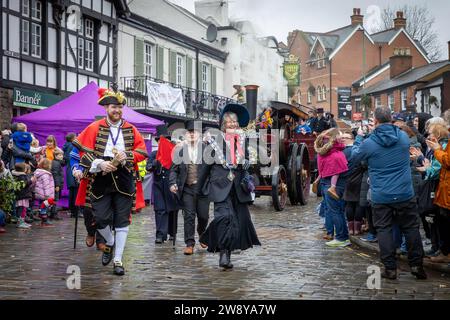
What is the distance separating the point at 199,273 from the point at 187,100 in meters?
23.1

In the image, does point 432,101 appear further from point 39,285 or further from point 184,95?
point 39,285

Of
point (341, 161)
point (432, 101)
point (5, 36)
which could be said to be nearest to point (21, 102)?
point (5, 36)

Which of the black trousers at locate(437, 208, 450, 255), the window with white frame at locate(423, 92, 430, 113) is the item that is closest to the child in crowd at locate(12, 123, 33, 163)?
the black trousers at locate(437, 208, 450, 255)

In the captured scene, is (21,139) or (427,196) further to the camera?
(21,139)

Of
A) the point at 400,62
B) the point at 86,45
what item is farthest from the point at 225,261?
the point at 400,62

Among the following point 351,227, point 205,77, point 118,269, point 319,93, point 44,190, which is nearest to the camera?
point 118,269

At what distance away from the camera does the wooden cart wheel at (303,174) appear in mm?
16469

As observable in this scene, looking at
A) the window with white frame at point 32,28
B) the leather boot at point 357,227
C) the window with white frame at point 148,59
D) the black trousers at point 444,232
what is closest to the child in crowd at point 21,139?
the leather boot at point 357,227

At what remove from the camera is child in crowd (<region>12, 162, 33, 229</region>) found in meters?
12.5

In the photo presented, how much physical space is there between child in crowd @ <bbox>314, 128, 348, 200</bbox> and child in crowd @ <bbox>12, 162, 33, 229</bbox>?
18.5 ft

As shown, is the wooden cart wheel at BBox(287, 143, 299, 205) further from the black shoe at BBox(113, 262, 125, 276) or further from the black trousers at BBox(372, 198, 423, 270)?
the black shoe at BBox(113, 262, 125, 276)

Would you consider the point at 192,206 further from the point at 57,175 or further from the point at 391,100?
the point at 391,100

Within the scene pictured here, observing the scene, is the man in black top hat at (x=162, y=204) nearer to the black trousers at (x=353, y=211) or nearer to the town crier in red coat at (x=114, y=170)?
the town crier in red coat at (x=114, y=170)

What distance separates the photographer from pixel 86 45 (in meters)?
23.2
